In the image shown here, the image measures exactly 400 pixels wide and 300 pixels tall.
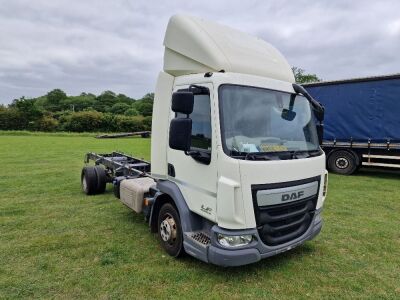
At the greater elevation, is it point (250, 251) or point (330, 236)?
point (250, 251)

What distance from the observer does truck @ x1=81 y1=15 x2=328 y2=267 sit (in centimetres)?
335

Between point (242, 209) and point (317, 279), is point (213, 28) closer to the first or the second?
point (242, 209)

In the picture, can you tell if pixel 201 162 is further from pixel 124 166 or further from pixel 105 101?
pixel 105 101

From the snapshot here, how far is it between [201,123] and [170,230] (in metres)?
1.57

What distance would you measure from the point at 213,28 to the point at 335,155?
9.25m

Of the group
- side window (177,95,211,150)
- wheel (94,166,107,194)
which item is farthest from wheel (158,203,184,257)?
wheel (94,166,107,194)

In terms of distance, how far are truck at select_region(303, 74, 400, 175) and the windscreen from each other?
7797mm

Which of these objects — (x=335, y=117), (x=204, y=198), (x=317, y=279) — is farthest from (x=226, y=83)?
(x=335, y=117)

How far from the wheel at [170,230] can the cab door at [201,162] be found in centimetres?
41

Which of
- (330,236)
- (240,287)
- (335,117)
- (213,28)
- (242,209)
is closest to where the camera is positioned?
(242,209)

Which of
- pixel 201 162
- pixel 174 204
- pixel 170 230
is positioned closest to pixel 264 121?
pixel 201 162

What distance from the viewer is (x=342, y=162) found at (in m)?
11.6

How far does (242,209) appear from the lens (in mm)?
3287

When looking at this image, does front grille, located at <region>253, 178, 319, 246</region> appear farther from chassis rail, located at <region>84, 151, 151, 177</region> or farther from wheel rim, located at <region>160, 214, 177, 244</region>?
chassis rail, located at <region>84, 151, 151, 177</region>
